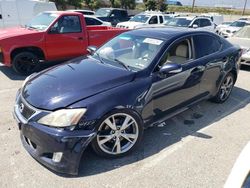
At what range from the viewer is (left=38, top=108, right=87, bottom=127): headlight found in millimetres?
2764

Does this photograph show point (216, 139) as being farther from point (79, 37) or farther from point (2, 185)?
point (79, 37)

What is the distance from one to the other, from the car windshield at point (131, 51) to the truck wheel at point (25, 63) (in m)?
3.08

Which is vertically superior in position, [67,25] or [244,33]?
[67,25]

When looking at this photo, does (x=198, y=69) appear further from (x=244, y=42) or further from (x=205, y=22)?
(x=205, y=22)

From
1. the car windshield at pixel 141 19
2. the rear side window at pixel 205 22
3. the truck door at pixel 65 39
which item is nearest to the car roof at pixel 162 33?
the truck door at pixel 65 39

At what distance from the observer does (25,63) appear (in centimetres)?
671

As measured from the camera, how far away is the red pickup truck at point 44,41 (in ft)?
20.8

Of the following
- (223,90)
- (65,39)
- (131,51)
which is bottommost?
(223,90)

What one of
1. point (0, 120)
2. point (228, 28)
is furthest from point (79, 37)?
point (228, 28)

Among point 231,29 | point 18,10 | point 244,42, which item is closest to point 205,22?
point 231,29

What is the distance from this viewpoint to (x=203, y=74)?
4324 millimetres

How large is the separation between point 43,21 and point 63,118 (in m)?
5.20

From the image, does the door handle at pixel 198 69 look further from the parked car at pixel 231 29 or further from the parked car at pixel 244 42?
the parked car at pixel 231 29

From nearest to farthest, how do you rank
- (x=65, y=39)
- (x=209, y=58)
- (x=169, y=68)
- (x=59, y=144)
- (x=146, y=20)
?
(x=59, y=144)
(x=169, y=68)
(x=209, y=58)
(x=65, y=39)
(x=146, y=20)
